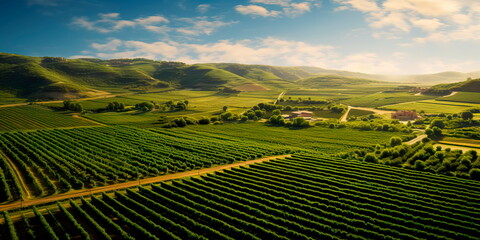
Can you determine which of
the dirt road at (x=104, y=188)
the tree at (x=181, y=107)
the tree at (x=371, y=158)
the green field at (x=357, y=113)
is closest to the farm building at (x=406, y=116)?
the green field at (x=357, y=113)

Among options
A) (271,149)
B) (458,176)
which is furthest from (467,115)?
(271,149)

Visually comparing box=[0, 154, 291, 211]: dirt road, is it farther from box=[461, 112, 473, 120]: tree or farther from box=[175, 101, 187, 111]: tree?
box=[461, 112, 473, 120]: tree

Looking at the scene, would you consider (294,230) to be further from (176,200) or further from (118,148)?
(118,148)

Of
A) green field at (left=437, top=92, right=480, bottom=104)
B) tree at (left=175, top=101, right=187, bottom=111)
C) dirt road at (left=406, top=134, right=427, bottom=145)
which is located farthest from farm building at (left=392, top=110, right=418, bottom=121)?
tree at (left=175, top=101, right=187, bottom=111)

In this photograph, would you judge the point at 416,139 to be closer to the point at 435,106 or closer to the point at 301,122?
the point at 301,122

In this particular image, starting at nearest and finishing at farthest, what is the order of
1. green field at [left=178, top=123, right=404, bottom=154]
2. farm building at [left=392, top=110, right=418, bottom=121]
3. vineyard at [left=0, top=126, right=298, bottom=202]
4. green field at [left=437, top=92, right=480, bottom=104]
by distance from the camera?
vineyard at [left=0, top=126, right=298, bottom=202] → green field at [left=178, top=123, right=404, bottom=154] → farm building at [left=392, top=110, right=418, bottom=121] → green field at [left=437, top=92, right=480, bottom=104]
